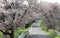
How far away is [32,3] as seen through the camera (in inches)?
497

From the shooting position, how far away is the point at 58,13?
74.4 feet

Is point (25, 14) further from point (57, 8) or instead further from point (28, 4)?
point (57, 8)

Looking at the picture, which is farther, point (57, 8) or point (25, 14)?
point (57, 8)

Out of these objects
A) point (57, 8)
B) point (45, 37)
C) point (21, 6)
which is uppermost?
point (21, 6)

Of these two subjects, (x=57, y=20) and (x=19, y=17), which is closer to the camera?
(x=19, y=17)

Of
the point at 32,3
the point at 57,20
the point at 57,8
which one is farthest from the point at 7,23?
the point at 57,8

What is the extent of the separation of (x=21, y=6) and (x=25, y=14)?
1.99 ft

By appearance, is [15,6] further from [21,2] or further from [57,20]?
[57,20]

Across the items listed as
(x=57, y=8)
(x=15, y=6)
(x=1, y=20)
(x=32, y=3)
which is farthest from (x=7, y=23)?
(x=57, y=8)

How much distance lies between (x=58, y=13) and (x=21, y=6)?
10.9 meters

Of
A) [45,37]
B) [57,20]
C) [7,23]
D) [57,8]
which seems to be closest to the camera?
[7,23]

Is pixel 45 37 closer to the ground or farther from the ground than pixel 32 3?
closer to the ground

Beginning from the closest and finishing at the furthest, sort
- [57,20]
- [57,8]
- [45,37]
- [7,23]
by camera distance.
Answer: [7,23] < [45,37] < [57,20] < [57,8]

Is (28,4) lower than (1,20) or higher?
higher
